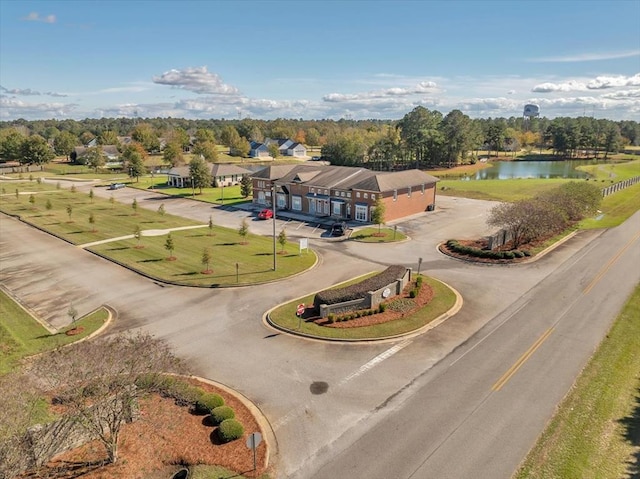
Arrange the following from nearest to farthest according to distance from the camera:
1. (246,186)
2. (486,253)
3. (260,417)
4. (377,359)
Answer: (260,417), (377,359), (486,253), (246,186)

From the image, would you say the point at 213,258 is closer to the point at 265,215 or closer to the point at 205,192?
the point at 265,215

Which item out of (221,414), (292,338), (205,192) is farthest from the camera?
(205,192)

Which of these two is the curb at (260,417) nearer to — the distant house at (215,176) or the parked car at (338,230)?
the parked car at (338,230)

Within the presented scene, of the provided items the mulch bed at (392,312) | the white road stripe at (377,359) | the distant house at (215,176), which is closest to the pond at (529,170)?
the distant house at (215,176)

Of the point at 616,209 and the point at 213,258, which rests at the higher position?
the point at 616,209

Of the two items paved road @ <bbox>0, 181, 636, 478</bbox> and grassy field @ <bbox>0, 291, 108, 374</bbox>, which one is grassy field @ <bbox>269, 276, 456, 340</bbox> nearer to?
paved road @ <bbox>0, 181, 636, 478</bbox>

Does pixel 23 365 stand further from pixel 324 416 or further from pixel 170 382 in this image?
pixel 324 416

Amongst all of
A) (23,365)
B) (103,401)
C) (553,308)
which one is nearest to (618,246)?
(553,308)

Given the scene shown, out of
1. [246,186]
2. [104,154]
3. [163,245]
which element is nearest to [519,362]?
[163,245]
